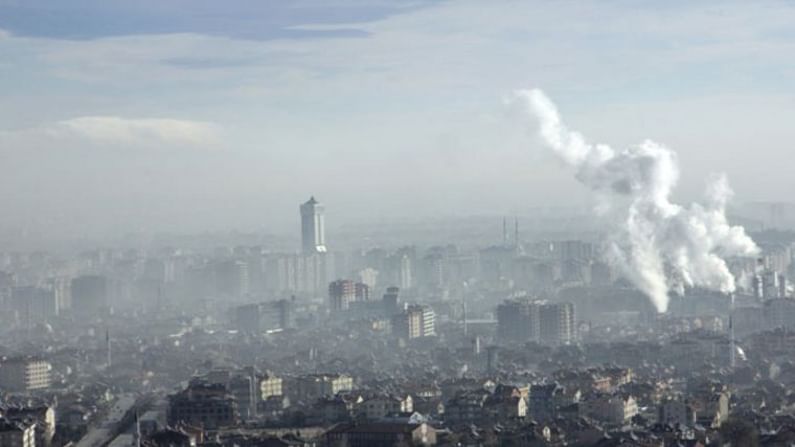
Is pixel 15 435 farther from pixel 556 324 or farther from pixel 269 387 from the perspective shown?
pixel 556 324

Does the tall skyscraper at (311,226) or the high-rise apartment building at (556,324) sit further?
the tall skyscraper at (311,226)

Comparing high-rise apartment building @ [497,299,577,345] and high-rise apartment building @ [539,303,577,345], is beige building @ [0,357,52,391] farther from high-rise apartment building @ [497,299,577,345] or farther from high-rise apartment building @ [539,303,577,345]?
high-rise apartment building @ [539,303,577,345]

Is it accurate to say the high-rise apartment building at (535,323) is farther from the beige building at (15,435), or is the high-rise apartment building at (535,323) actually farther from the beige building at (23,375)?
the beige building at (15,435)

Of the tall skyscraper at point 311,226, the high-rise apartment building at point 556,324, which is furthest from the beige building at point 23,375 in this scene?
the tall skyscraper at point 311,226

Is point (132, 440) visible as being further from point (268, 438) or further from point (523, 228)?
point (523, 228)

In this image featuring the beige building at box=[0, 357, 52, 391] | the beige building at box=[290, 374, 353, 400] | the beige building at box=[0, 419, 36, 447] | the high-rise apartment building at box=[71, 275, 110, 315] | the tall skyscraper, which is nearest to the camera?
the beige building at box=[0, 419, 36, 447]

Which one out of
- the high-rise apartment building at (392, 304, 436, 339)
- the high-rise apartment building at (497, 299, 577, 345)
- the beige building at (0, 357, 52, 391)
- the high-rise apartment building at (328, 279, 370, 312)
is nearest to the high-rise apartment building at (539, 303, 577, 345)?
the high-rise apartment building at (497, 299, 577, 345)

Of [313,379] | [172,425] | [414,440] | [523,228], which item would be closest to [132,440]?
[172,425]
